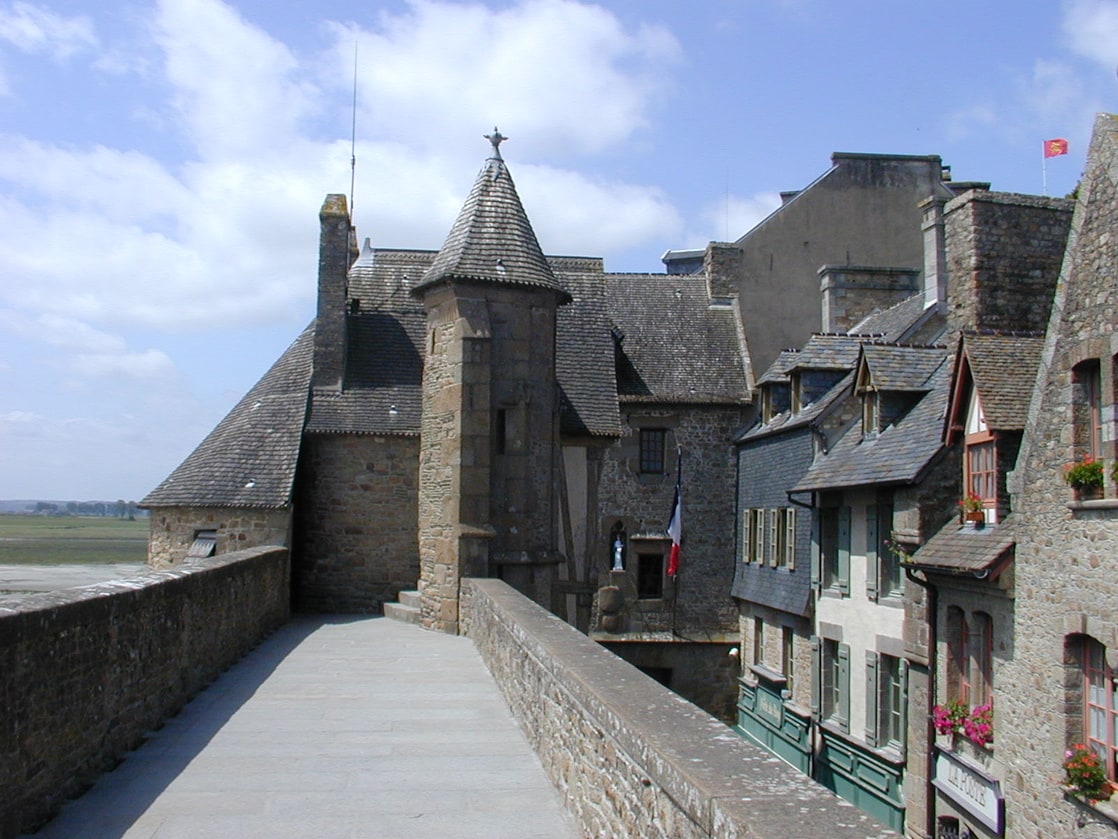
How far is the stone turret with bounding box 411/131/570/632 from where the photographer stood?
17.5m

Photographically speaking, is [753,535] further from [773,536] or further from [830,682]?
[830,682]

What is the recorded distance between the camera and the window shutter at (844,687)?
19.1 meters

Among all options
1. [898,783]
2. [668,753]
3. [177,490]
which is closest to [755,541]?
[898,783]

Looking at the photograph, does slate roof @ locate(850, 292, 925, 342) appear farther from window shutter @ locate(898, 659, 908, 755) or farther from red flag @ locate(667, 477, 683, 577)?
window shutter @ locate(898, 659, 908, 755)

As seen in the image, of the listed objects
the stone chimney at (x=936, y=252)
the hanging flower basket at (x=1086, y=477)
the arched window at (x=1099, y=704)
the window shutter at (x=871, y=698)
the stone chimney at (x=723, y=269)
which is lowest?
the window shutter at (x=871, y=698)

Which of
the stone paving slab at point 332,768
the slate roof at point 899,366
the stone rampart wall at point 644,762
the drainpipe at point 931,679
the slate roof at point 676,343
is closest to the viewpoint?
the stone rampart wall at point 644,762

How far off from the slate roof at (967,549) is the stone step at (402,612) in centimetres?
765

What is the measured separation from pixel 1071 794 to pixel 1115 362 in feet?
13.9

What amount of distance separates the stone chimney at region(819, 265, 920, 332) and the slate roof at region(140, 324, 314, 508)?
11.7 m

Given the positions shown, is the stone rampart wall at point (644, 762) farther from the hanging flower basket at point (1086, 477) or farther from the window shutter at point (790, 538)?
the window shutter at point (790, 538)

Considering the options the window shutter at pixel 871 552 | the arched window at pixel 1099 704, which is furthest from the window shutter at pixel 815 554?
the arched window at pixel 1099 704

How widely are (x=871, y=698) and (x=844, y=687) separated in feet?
4.29

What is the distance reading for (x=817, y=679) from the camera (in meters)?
20.3

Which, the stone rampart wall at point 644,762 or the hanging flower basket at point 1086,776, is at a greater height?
the stone rampart wall at point 644,762
